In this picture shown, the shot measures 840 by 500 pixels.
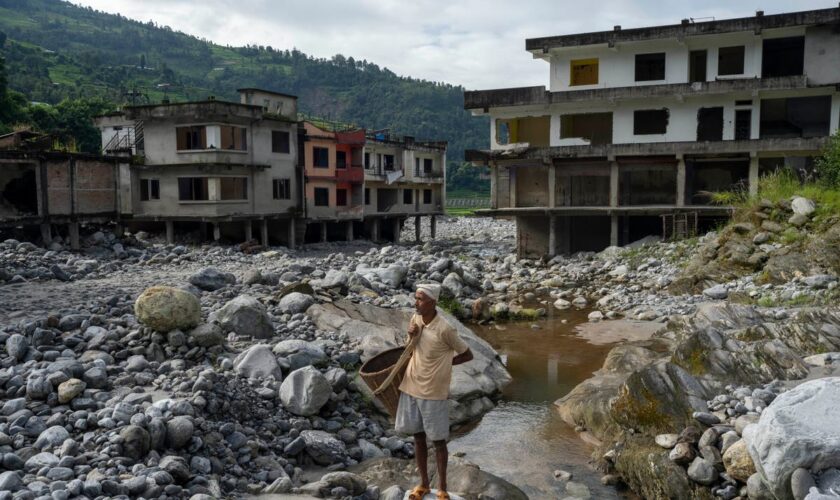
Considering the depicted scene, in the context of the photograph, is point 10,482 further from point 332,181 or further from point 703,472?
point 332,181

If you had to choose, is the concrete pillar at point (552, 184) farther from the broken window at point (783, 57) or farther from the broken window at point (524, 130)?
the broken window at point (783, 57)

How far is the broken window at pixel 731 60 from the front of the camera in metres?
32.3

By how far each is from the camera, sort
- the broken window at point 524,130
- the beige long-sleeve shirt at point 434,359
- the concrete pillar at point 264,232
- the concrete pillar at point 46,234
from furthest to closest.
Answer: the concrete pillar at point 264,232
the broken window at point 524,130
the concrete pillar at point 46,234
the beige long-sleeve shirt at point 434,359

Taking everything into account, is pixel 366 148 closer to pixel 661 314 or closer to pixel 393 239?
pixel 393 239

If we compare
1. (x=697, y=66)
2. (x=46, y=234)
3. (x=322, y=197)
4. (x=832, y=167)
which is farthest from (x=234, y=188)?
(x=832, y=167)

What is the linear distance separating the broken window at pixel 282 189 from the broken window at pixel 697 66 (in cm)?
2225

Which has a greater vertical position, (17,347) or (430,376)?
(430,376)

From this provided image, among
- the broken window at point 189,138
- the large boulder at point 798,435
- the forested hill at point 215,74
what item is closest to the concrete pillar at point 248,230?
the broken window at point 189,138

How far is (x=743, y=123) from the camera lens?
3191 cm

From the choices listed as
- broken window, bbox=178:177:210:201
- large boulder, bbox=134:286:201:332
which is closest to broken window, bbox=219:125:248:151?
broken window, bbox=178:177:210:201

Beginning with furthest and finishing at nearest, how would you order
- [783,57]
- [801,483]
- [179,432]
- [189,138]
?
[189,138], [783,57], [179,432], [801,483]

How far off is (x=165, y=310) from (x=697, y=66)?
29.4 meters

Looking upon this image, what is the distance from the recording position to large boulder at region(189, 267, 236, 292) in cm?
1719

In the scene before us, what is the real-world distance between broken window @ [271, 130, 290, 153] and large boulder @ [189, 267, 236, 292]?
74.4 ft
